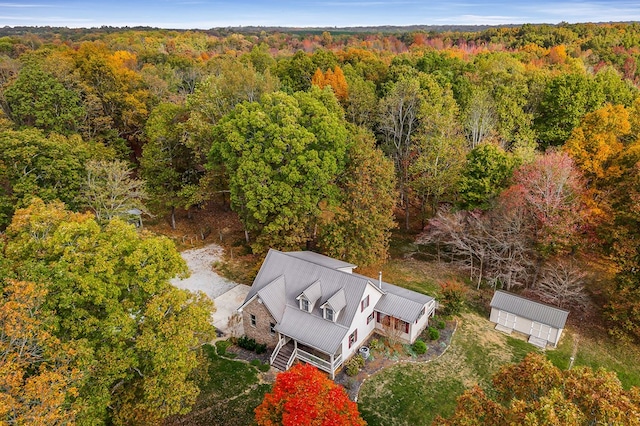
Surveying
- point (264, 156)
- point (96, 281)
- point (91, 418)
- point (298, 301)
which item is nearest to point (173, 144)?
point (264, 156)

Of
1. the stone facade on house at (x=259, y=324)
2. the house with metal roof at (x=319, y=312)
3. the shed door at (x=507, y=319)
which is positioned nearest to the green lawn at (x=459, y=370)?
the shed door at (x=507, y=319)

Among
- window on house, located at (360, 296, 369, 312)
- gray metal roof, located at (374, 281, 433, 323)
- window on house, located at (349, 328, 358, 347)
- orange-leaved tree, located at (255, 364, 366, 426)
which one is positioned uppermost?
orange-leaved tree, located at (255, 364, 366, 426)

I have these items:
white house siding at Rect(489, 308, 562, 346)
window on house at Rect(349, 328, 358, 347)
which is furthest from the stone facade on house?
white house siding at Rect(489, 308, 562, 346)

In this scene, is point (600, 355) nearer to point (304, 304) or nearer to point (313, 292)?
point (313, 292)

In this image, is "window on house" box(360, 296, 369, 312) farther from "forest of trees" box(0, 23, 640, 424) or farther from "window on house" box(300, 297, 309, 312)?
"forest of trees" box(0, 23, 640, 424)

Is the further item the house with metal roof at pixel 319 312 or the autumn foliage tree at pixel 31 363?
the house with metal roof at pixel 319 312

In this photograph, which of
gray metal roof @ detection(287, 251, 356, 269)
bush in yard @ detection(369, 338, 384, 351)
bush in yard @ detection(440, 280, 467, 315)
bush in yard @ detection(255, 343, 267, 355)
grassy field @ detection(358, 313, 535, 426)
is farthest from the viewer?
bush in yard @ detection(440, 280, 467, 315)

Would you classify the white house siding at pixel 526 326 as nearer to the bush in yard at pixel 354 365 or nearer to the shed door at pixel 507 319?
the shed door at pixel 507 319
